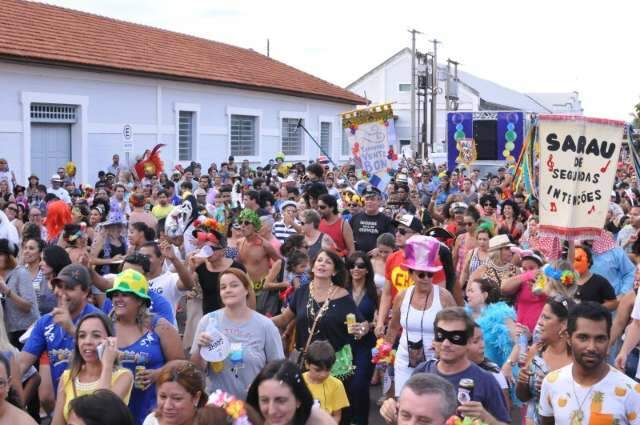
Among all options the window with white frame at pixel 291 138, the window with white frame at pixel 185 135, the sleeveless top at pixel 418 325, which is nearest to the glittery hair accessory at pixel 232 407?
the sleeveless top at pixel 418 325

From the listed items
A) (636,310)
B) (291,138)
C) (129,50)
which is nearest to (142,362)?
(636,310)

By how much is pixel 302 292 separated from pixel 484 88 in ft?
222

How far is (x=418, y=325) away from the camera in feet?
20.6

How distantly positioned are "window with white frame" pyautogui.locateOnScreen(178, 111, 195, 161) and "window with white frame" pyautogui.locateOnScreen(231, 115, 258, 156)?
8.79 ft

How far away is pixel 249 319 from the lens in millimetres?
5773

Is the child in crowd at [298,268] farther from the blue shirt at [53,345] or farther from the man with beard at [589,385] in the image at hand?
the man with beard at [589,385]

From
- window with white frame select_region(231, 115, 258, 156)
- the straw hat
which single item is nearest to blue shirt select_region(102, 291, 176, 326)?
the straw hat

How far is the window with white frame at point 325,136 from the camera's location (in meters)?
38.4

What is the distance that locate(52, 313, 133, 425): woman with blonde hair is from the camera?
4840 millimetres

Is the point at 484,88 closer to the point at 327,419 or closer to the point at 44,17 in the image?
the point at 44,17

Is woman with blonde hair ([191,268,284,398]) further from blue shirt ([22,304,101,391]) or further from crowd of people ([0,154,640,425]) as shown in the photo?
blue shirt ([22,304,101,391])

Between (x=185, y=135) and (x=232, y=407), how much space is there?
25.3m

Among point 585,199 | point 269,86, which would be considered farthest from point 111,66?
point 585,199

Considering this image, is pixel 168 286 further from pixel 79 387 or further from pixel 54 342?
pixel 79 387
